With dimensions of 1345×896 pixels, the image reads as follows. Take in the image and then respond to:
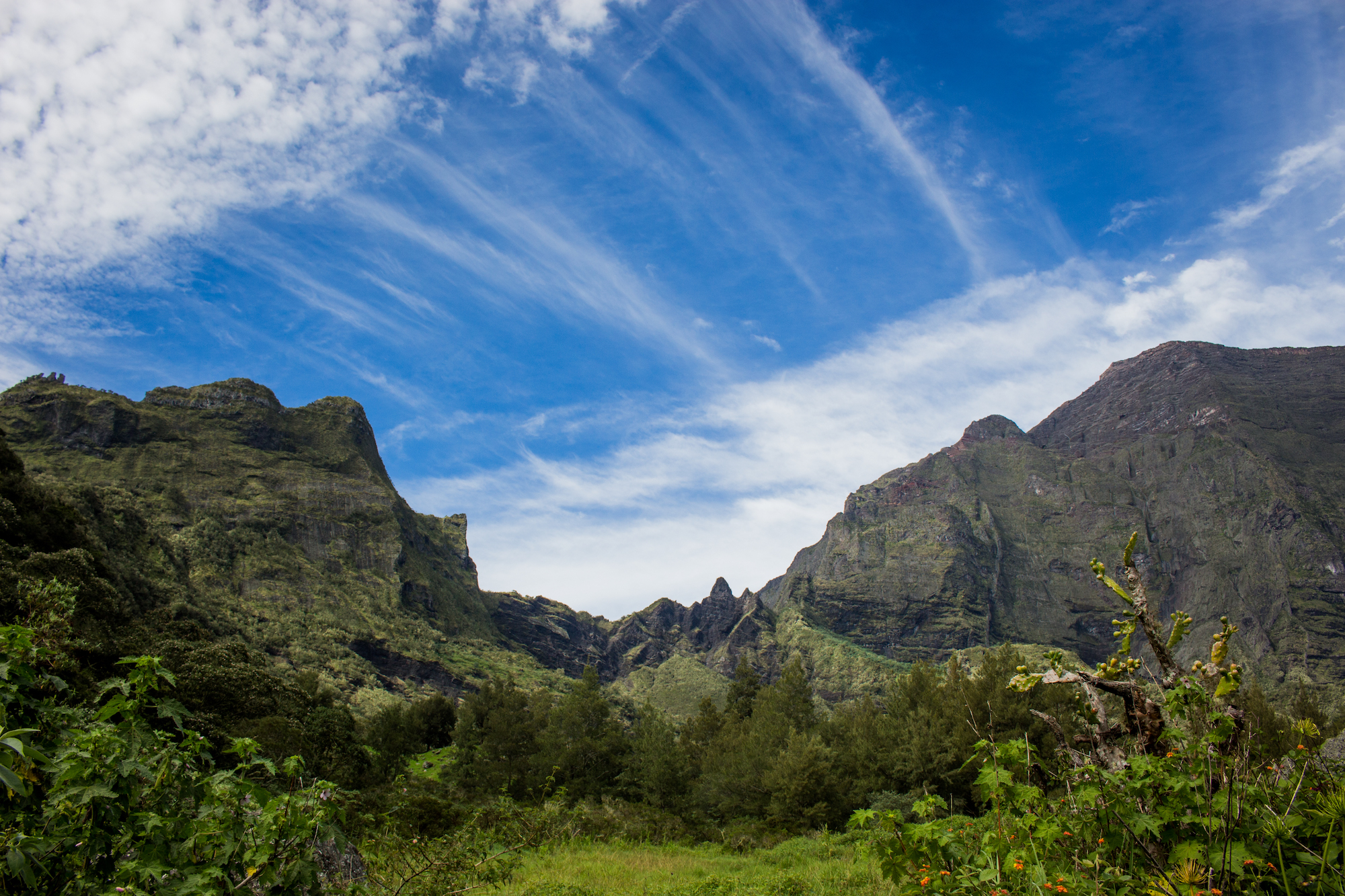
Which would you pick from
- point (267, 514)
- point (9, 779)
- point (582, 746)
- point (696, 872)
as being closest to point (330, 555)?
point (267, 514)

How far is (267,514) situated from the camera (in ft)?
407

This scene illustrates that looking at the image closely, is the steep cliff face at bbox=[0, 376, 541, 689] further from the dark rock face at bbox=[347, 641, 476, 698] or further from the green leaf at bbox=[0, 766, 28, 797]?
the green leaf at bbox=[0, 766, 28, 797]

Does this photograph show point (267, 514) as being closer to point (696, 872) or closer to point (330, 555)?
point (330, 555)

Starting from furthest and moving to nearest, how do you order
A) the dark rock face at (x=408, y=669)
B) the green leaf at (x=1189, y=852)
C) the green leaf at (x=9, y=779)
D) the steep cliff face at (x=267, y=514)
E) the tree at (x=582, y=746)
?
the dark rock face at (x=408, y=669), the steep cliff face at (x=267, y=514), the tree at (x=582, y=746), the green leaf at (x=1189, y=852), the green leaf at (x=9, y=779)

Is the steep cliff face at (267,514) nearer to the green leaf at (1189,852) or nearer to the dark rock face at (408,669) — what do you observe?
the dark rock face at (408,669)

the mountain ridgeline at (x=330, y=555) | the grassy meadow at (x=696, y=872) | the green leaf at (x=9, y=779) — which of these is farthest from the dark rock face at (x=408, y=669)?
the green leaf at (x=9, y=779)

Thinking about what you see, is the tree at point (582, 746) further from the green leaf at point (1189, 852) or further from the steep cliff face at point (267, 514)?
the steep cliff face at point (267, 514)

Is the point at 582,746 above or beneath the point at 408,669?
above

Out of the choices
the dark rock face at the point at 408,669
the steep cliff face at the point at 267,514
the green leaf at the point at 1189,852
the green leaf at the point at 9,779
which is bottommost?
the dark rock face at the point at 408,669

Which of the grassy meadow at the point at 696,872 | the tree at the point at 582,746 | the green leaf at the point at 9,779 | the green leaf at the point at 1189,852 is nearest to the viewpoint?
the green leaf at the point at 9,779

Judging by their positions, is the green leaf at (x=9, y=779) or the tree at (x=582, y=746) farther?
the tree at (x=582, y=746)

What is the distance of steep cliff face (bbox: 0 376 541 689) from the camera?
98000 mm

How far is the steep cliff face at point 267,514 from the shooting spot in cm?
9800

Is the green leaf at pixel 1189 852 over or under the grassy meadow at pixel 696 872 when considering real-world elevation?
over
